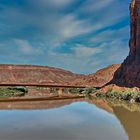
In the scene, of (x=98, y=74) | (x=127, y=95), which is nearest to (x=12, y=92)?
(x=127, y=95)

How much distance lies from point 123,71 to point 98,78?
4294cm

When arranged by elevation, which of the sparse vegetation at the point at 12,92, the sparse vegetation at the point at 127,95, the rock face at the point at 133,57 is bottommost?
the sparse vegetation at the point at 127,95

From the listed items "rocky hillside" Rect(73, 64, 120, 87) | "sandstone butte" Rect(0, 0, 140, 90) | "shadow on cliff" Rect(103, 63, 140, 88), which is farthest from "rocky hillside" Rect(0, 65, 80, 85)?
"shadow on cliff" Rect(103, 63, 140, 88)

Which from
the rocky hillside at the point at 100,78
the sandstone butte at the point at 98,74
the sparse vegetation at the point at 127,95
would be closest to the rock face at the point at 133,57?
the sandstone butte at the point at 98,74

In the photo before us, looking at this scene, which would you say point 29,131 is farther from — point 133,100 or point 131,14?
point 131,14

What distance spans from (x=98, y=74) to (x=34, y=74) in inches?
1745

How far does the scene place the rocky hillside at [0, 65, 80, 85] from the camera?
162 meters

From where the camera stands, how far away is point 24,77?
550 ft

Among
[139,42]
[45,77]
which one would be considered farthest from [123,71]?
[45,77]

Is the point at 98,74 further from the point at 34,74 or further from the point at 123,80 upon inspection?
the point at 123,80

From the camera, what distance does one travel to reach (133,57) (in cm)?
8244

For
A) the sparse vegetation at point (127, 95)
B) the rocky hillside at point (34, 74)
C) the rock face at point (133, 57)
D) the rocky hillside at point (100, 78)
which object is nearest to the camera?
the sparse vegetation at point (127, 95)

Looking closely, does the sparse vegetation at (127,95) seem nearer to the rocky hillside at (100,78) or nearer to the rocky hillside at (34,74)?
the rocky hillside at (100,78)

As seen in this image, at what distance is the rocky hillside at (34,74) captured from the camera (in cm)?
16200
